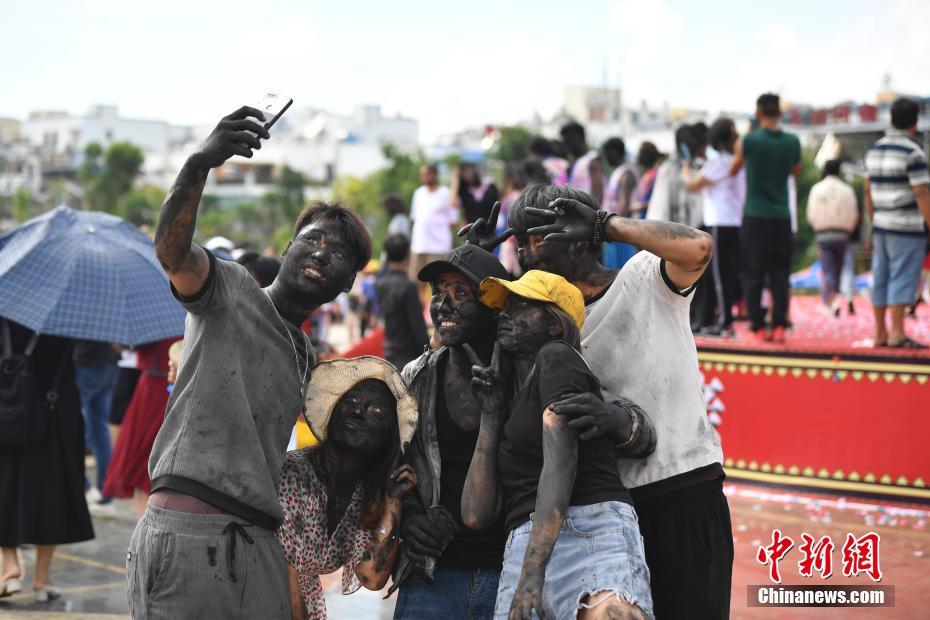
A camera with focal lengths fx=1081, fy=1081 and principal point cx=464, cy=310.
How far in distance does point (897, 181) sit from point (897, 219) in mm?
290

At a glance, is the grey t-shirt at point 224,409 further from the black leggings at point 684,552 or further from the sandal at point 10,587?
the sandal at point 10,587

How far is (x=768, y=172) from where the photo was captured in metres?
8.95

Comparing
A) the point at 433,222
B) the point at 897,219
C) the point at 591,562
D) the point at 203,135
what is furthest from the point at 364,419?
the point at 203,135

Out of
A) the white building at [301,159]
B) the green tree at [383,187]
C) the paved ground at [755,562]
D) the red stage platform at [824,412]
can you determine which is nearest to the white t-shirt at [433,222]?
the red stage platform at [824,412]

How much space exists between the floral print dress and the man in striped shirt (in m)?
5.93

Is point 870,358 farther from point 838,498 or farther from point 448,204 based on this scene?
point 448,204

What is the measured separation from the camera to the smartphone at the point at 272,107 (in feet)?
10.3

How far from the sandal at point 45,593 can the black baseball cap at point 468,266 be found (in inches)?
161

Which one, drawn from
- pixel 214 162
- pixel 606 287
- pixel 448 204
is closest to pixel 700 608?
pixel 606 287

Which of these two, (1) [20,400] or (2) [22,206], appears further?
(2) [22,206]

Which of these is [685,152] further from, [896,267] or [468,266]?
[468,266]

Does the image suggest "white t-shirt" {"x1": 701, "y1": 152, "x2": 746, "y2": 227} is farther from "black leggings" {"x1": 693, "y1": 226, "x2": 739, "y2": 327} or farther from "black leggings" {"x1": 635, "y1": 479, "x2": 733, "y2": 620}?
"black leggings" {"x1": 635, "y1": 479, "x2": 733, "y2": 620}

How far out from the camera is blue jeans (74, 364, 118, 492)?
27.8 ft

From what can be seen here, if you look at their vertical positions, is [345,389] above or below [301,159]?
below
